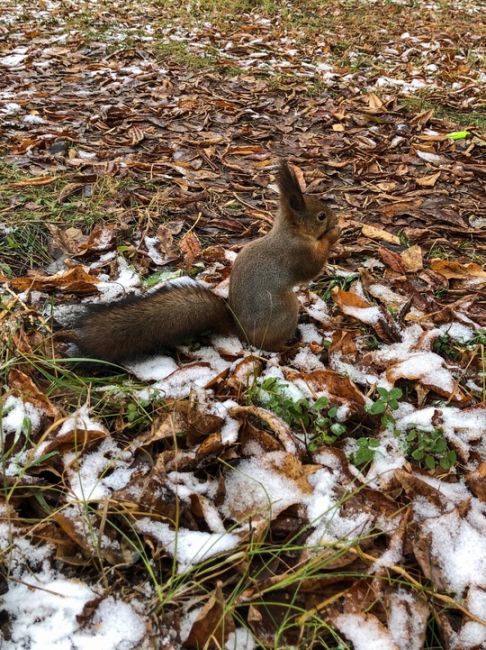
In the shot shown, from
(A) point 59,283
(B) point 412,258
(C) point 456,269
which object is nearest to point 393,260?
(B) point 412,258

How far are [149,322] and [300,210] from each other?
0.92 m

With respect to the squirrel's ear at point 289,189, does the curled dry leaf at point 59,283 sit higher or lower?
lower

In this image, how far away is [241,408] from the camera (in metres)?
1.78

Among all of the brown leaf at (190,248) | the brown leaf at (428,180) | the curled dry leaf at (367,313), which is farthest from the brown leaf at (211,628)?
the brown leaf at (428,180)

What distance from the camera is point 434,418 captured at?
1812 millimetres

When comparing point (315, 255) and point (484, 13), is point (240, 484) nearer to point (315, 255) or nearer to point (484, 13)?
point (315, 255)

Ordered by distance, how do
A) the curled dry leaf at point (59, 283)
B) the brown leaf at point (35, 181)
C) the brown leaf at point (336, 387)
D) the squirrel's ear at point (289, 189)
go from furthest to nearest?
the brown leaf at point (35, 181) → the curled dry leaf at point (59, 283) → the squirrel's ear at point (289, 189) → the brown leaf at point (336, 387)

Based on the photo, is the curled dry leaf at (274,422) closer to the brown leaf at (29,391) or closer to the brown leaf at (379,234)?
the brown leaf at (29,391)

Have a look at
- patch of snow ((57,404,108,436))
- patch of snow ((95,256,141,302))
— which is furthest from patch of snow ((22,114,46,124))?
patch of snow ((57,404,108,436))

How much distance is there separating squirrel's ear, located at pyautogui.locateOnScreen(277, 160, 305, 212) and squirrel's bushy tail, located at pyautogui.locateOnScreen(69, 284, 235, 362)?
557 mm

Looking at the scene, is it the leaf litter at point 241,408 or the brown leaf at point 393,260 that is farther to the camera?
the brown leaf at point 393,260

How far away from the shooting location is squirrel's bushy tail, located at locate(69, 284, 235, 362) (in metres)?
1.93

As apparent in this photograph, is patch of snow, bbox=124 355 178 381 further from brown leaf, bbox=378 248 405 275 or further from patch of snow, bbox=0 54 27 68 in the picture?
patch of snow, bbox=0 54 27 68

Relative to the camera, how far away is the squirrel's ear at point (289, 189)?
2290 millimetres
